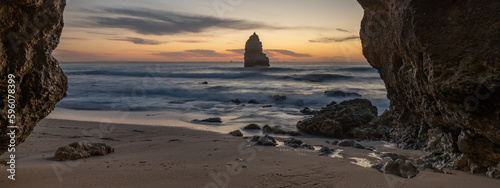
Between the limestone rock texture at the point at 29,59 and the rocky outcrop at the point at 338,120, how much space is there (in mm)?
6558

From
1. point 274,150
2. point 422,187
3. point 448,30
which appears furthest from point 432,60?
point 274,150

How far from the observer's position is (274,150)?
237 inches

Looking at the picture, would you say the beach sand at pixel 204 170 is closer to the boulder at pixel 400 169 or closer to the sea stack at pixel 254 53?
the boulder at pixel 400 169

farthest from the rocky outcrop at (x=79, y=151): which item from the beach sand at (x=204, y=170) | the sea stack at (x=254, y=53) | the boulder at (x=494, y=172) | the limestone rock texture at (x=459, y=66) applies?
the sea stack at (x=254, y=53)

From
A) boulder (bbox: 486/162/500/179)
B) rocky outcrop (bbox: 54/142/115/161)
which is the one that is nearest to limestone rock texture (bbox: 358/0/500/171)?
boulder (bbox: 486/162/500/179)

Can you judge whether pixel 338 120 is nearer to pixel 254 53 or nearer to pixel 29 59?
pixel 29 59

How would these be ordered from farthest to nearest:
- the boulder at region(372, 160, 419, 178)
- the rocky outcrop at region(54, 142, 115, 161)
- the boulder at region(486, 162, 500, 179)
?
the rocky outcrop at region(54, 142, 115, 161) → the boulder at region(372, 160, 419, 178) → the boulder at region(486, 162, 500, 179)

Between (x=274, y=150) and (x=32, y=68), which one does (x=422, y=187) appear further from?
(x=32, y=68)

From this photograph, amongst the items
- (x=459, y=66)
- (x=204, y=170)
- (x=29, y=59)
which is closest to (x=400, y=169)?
(x=459, y=66)

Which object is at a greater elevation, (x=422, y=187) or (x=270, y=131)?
(x=422, y=187)

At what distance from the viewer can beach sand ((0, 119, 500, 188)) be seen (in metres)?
3.70

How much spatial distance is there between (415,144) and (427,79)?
285 centimetres

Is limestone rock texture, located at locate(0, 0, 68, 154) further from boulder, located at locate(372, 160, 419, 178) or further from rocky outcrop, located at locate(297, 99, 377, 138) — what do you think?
rocky outcrop, located at locate(297, 99, 377, 138)

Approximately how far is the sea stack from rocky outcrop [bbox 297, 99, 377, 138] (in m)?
55.2
